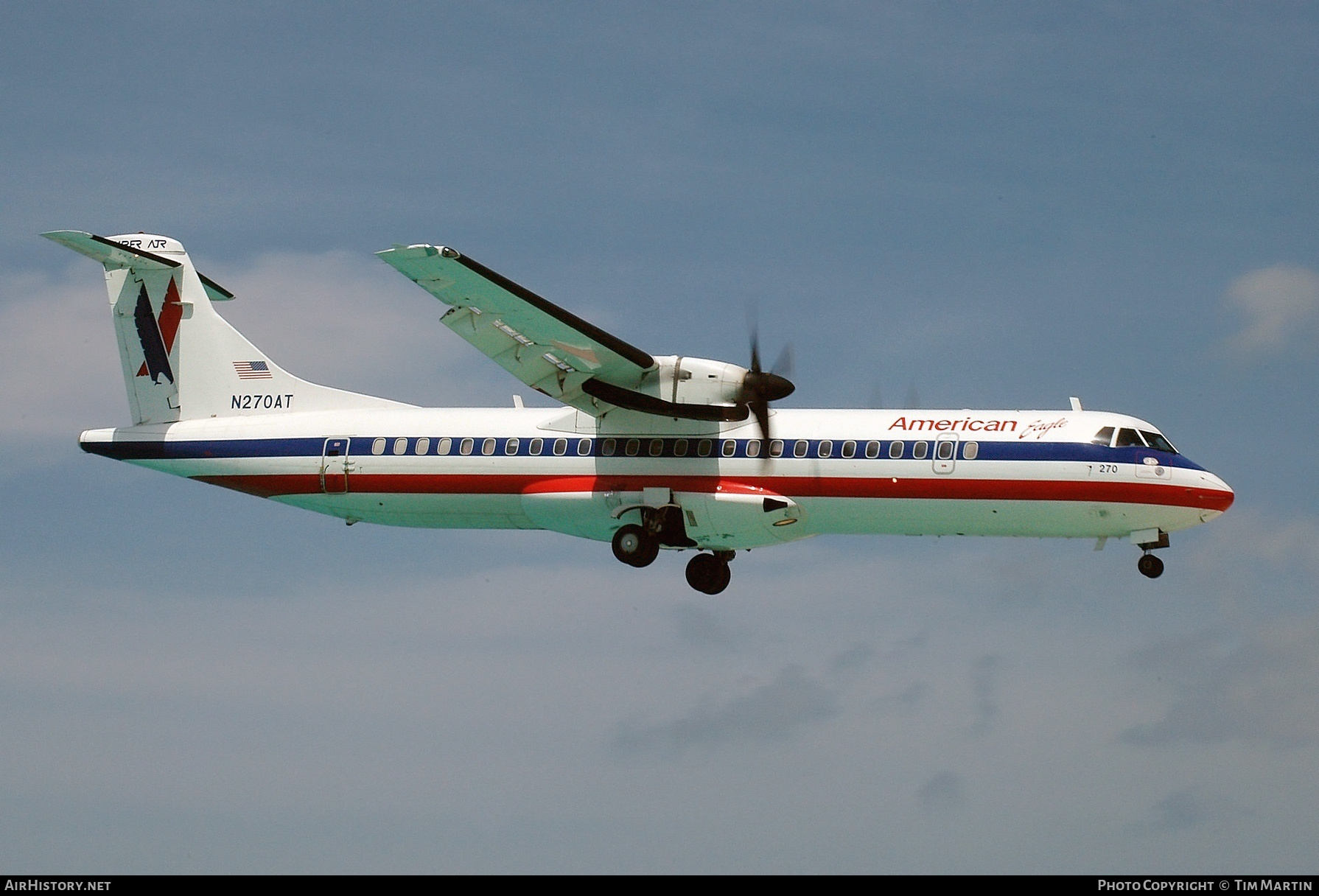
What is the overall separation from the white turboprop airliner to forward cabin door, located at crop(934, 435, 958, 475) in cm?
3

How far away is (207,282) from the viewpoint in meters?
29.9

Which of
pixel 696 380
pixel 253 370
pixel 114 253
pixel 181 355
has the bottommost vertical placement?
pixel 696 380

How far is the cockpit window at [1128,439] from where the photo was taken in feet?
79.3

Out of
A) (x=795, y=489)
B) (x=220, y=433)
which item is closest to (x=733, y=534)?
(x=795, y=489)

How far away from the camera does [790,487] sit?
24922mm

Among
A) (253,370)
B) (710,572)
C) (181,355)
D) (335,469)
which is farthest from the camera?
(181,355)

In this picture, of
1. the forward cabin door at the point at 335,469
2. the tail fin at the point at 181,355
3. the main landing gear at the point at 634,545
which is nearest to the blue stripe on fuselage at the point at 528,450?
the forward cabin door at the point at 335,469

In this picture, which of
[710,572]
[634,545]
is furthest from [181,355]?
[710,572]

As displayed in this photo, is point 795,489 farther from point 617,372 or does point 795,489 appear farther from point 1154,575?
point 1154,575

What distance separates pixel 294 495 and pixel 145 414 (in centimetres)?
377

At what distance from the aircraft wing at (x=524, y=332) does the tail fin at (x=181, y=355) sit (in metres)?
3.61

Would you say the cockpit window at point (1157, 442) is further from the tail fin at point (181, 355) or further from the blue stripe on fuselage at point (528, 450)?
the tail fin at point (181, 355)

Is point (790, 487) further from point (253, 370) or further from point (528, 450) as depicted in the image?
point (253, 370)

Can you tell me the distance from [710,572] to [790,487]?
11.4 ft
